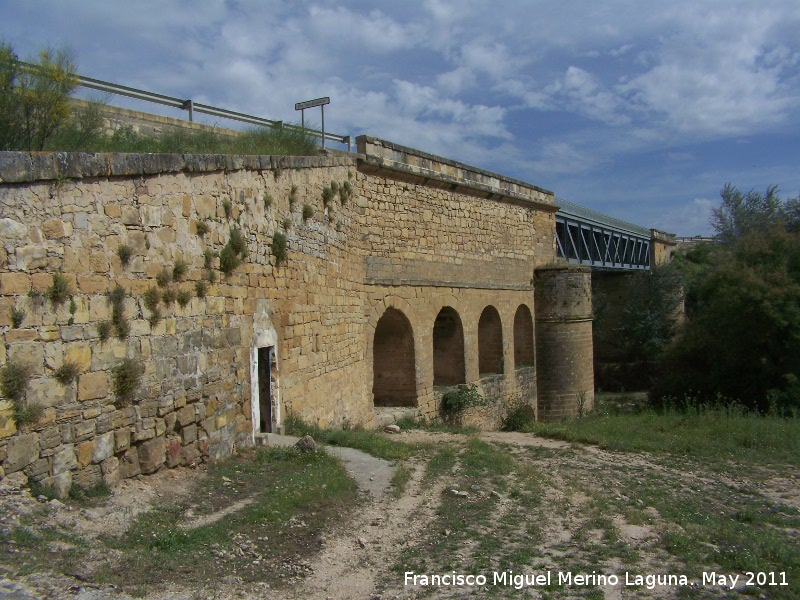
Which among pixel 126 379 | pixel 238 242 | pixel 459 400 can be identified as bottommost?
pixel 459 400

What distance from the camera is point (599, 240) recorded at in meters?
29.4

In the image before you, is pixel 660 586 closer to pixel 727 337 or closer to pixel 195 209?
pixel 195 209

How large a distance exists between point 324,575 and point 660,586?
2595 mm

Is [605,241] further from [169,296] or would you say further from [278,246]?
[169,296]

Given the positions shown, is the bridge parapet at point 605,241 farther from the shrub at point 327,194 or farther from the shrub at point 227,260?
the shrub at point 227,260

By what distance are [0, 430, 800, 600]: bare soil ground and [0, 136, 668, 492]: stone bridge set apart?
2.28 feet

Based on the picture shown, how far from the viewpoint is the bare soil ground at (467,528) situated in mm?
4242

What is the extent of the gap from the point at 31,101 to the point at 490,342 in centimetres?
1289

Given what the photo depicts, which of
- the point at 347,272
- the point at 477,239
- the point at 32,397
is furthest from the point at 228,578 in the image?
the point at 477,239

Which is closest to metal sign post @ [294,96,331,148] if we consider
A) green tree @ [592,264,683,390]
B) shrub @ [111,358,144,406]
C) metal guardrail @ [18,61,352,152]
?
metal guardrail @ [18,61,352,152]

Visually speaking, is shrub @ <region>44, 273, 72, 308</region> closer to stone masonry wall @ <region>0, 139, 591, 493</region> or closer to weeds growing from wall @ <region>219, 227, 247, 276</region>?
stone masonry wall @ <region>0, 139, 591, 493</region>

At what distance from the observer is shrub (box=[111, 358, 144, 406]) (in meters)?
5.45

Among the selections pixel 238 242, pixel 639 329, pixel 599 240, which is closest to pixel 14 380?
pixel 238 242

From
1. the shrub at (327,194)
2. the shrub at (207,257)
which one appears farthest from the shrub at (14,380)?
the shrub at (327,194)
